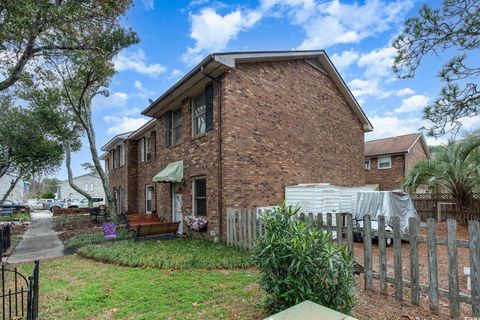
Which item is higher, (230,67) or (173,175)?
(230,67)

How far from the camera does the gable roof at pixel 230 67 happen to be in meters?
9.49

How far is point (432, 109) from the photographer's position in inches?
279

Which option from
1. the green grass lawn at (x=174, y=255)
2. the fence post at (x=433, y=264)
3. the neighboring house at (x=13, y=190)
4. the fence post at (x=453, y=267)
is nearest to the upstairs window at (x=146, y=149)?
the green grass lawn at (x=174, y=255)

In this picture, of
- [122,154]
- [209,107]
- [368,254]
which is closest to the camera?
[368,254]

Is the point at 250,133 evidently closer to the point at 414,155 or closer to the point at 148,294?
the point at 148,294

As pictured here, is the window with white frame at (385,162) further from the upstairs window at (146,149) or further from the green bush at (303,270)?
the green bush at (303,270)

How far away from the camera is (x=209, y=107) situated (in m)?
10.9

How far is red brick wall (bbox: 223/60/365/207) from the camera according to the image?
32.4ft

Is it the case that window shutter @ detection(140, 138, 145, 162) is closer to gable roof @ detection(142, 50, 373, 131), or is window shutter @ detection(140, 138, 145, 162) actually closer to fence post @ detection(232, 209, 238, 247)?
gable roof @ detection(142, 50, 373, 131)

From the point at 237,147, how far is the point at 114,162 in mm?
18357

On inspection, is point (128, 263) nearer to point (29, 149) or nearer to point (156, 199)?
point (156, 199)

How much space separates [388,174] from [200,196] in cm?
1990

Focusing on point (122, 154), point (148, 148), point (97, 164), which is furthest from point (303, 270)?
point (122, 154)

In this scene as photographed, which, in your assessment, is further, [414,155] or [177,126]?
[414,155]
